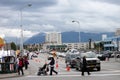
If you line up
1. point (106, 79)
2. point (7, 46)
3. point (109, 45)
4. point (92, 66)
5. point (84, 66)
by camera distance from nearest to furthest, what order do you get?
point (106, 79), point (84, 66), point (92, 66), point (7, 46), point (109, 45)

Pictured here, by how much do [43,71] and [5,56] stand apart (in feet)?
27.1

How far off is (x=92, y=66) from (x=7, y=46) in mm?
18934

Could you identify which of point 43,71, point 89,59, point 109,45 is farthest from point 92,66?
point 109,45

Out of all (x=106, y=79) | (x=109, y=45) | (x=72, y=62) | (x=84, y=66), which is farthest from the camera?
(x=109, y=45)

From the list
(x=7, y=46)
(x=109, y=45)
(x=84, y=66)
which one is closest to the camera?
(x=84, y=66)

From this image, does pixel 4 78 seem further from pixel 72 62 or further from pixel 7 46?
pixel 7 46

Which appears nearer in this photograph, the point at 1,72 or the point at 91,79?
the point at 91,79

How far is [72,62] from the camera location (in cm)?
4978

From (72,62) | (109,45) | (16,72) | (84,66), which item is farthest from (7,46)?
(109,45)

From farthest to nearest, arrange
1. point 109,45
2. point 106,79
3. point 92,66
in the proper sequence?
point 109,45
point 92,66
point 106,79

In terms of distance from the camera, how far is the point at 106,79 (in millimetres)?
27641

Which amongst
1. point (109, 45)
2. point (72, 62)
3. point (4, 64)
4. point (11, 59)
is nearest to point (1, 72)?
point (4, 64)

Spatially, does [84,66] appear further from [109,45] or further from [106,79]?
[109,45]

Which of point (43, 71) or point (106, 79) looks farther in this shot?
point (43, 71)
